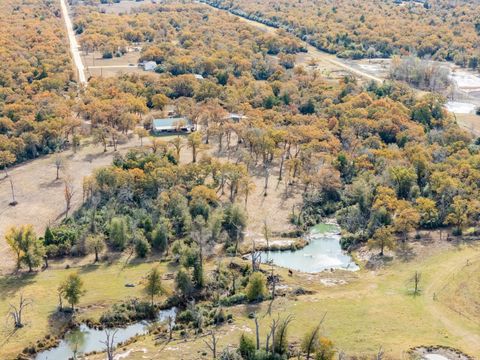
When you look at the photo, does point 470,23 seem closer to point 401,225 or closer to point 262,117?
point 262,117

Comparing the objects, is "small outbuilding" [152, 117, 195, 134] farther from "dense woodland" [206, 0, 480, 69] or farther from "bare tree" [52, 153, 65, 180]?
"dense woodland" [206, 0, 480, 69]

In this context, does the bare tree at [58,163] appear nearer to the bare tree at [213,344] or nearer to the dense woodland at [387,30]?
the bare tree at [213,344]

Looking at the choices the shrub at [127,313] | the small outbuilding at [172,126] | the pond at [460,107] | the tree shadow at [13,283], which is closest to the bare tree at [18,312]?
the tree shadow at [13,283]

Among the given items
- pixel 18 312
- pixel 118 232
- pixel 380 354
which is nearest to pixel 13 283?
pixel 18 312

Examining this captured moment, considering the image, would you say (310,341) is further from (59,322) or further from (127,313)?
(59,322)

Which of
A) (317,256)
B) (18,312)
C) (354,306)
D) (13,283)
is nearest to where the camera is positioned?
(18,312)

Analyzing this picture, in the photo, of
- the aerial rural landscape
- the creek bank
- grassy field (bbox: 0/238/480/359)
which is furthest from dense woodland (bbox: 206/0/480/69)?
grassy field (bbox: 0/238/480/359)
